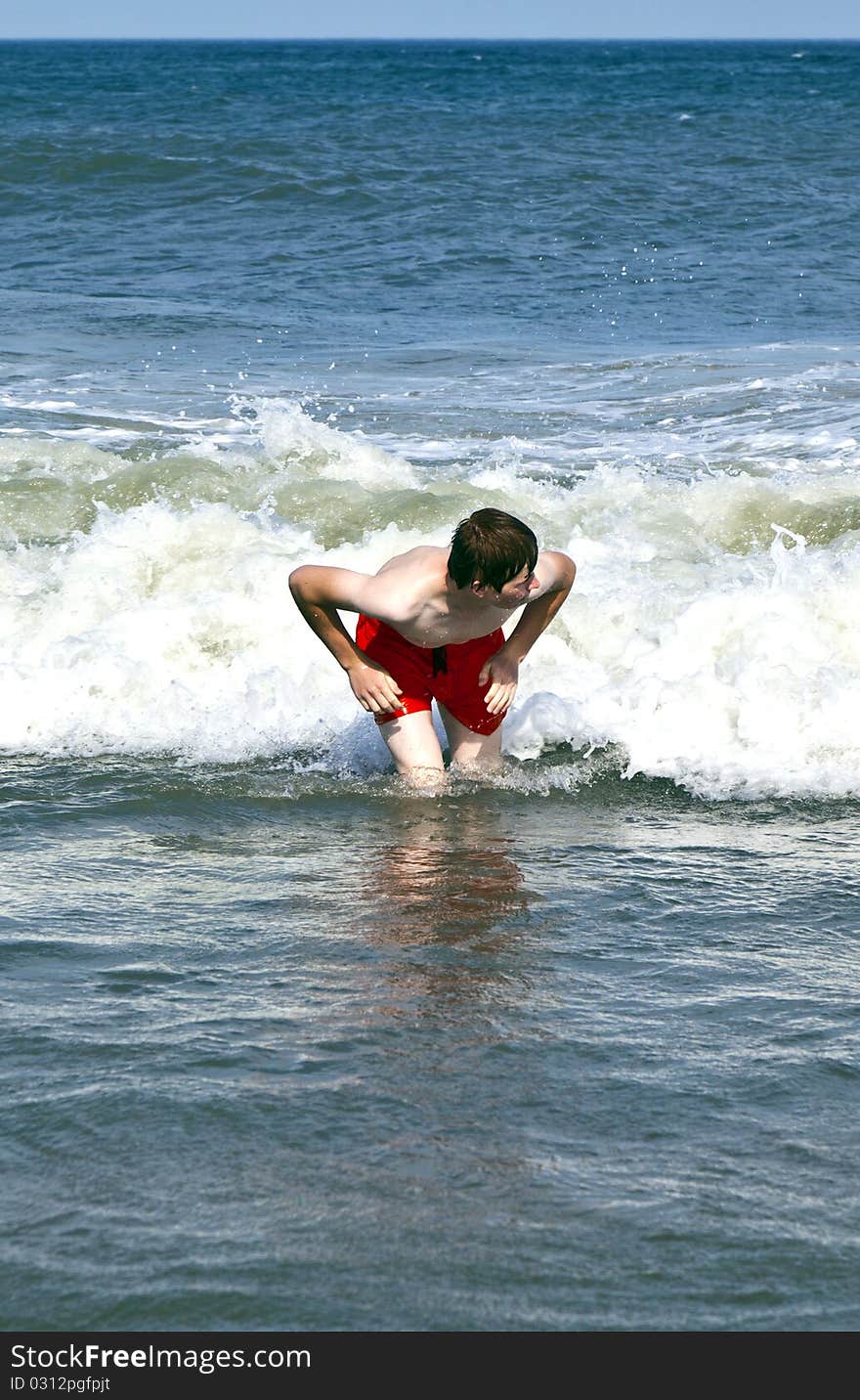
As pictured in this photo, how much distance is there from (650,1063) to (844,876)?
1.51 meters

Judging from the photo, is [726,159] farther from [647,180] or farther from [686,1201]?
[686,1201]

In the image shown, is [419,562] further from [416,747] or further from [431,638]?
[416,747]

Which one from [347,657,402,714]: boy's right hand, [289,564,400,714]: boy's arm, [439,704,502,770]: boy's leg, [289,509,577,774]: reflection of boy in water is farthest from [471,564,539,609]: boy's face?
[439,704,502,770]: boy's leg

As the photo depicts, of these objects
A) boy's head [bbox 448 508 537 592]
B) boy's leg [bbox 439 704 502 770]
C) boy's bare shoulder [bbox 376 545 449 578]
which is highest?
boy's head [bbox 448 508 537 592]

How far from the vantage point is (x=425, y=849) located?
4914 millimetres

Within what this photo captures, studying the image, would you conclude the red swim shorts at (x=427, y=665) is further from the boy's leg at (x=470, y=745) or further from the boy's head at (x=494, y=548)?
the boy's head at (x=494, y=548)

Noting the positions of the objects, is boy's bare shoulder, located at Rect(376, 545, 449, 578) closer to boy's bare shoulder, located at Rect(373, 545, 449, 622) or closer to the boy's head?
boy's bare shoulder, located at Rect(373, 545, 449, 622)

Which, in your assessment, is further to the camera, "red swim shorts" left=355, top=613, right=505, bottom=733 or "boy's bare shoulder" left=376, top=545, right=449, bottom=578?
"red swim shorts" left=355, top=613, right=505, bottom=733

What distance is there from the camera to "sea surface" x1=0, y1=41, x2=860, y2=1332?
2.74 m

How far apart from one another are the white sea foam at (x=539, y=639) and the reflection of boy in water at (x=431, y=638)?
42 cm

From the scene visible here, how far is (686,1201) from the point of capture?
284cm

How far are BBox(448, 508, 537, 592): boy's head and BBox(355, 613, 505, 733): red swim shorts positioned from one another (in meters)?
0.62

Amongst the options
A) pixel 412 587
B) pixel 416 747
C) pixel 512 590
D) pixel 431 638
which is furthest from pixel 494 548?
pixel 416 747

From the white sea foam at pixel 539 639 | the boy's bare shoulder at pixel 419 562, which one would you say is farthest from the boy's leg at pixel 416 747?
the boy's bare shoulder at pixel 419 562
